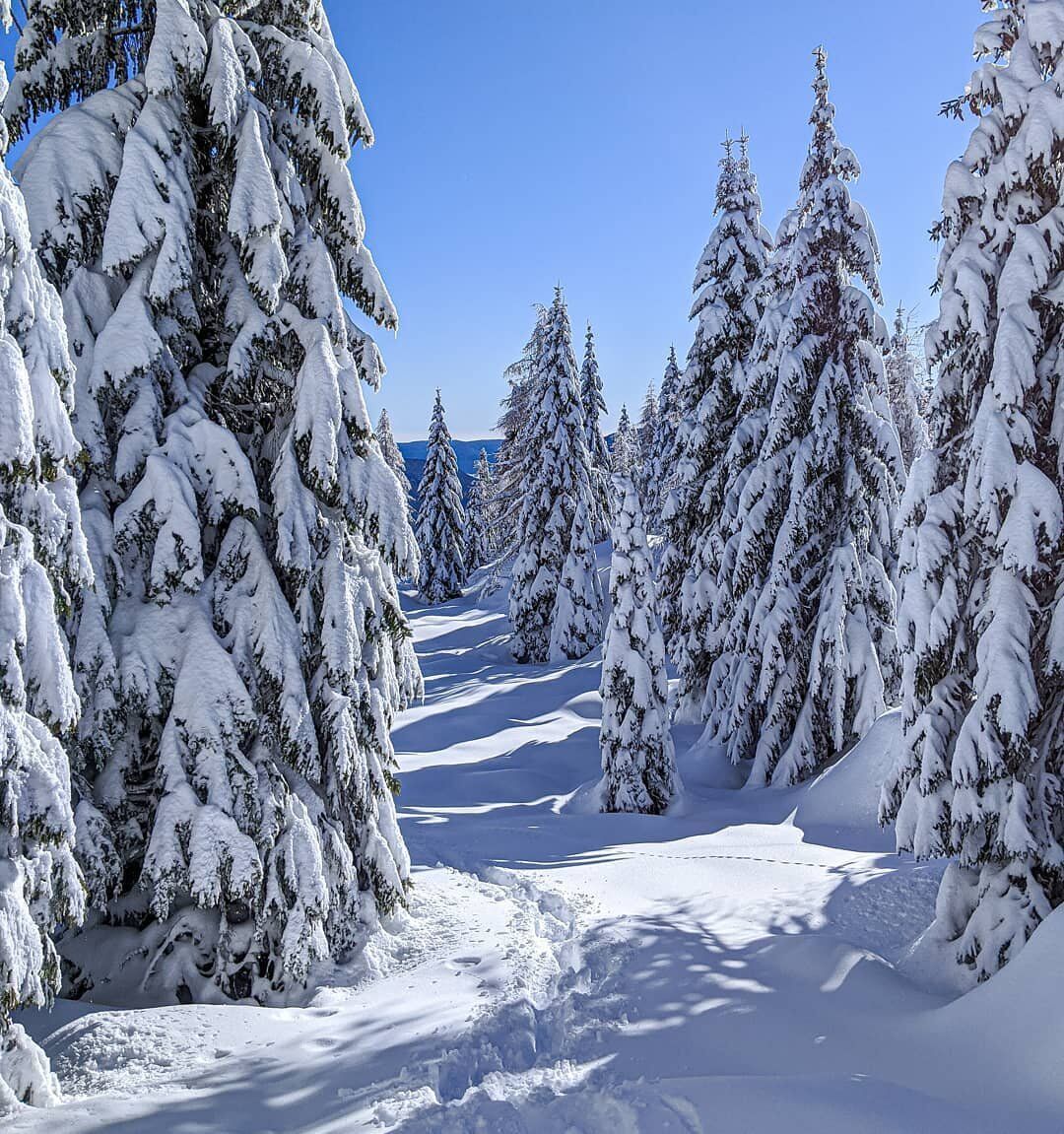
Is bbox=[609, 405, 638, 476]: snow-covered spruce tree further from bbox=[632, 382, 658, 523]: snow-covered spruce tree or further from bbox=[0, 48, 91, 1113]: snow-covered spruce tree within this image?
bbox=[0, 48, 91, 1113]: snow-covered spruce tree

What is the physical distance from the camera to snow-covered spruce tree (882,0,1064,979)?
6391 mm

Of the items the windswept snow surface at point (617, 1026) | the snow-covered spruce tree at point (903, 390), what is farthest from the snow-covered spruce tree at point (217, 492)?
the snow-covered spruce tree at point (903, 390)

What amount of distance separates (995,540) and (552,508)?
2395 cm

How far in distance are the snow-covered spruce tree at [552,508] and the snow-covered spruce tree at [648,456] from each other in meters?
14.3

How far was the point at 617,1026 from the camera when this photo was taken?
221 inches

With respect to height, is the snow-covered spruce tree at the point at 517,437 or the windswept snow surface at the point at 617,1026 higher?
the snow-covered spruce tree at the point at 517,437

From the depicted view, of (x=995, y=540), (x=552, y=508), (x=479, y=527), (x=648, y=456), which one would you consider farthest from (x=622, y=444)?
(x=995, y=540)

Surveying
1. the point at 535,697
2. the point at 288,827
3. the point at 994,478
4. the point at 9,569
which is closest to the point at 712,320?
the point at 535,697

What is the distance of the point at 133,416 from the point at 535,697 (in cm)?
1940

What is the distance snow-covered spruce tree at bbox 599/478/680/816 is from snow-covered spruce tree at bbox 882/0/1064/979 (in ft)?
25.6

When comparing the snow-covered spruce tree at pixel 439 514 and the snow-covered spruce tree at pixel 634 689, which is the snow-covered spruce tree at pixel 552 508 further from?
the snow-covered spruce tree at pixel 439 514

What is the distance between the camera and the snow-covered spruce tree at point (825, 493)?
50.1ft

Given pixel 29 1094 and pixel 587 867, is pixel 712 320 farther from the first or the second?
pixel 29 1094

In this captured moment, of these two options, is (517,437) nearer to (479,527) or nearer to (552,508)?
(552,508)
